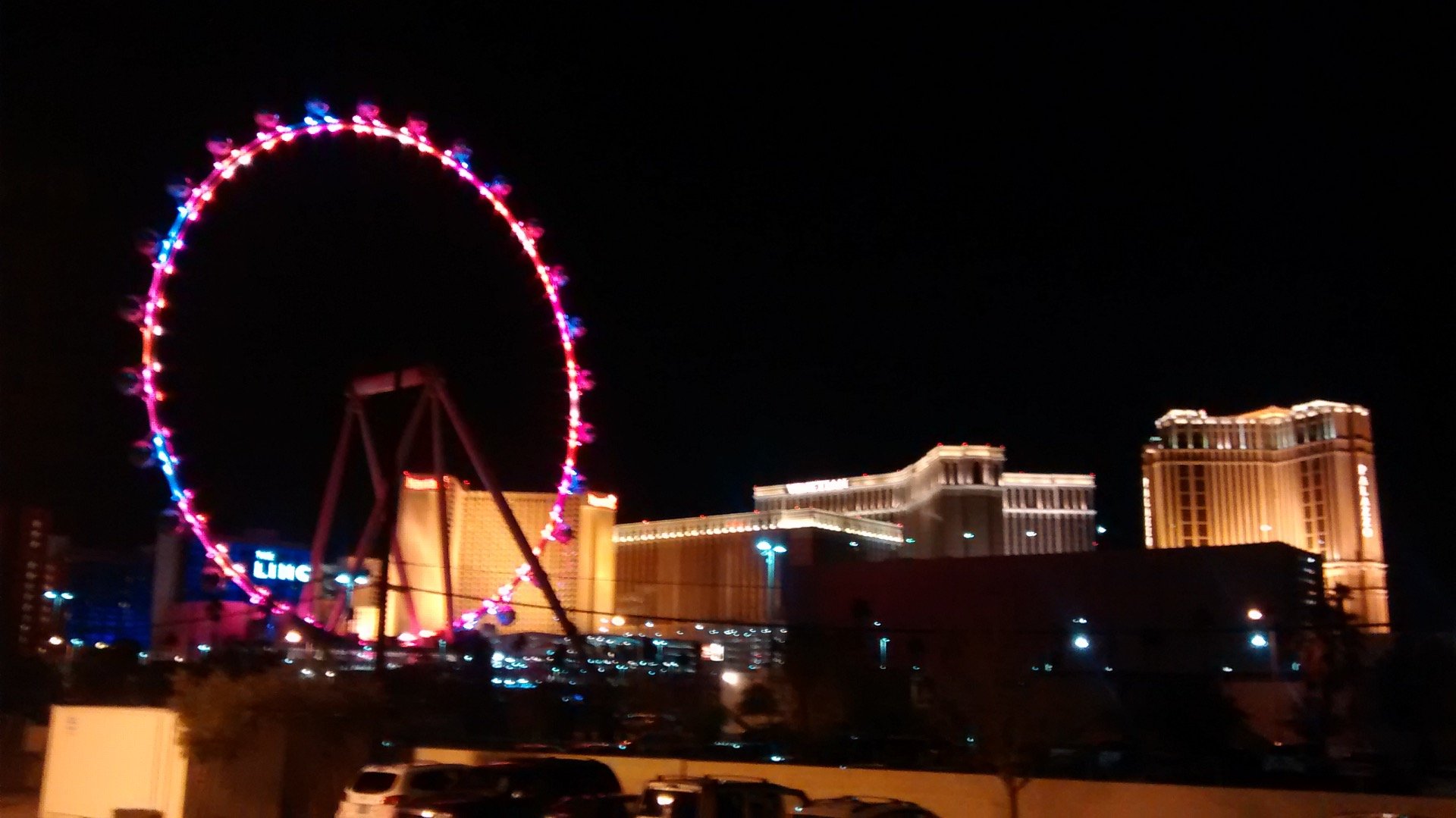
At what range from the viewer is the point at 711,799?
18797 millimetres

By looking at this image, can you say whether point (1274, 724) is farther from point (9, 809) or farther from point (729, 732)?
point (9, 809)

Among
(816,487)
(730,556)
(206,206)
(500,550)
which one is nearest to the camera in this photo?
(206,206)

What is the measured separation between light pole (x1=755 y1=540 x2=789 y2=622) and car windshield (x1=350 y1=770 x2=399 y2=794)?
350 ft

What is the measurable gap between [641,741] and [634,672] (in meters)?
21.3

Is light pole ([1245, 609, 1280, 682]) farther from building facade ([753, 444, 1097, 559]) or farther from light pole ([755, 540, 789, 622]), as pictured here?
building facade ([753, 444, 1097, 559])

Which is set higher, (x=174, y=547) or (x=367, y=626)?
(x=174, y=547)

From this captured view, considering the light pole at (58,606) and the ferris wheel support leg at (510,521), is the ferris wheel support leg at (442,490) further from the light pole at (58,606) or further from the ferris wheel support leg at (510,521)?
the light pole at (58,606)

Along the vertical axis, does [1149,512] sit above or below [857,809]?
above

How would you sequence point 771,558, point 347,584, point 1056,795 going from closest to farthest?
point 1056,795, point 347,584, point 771,558

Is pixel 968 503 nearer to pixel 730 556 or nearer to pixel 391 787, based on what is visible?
pixel 730 556

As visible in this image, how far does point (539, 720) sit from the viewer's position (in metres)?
50.2

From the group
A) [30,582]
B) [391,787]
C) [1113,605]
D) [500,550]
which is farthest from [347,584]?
[30,582]

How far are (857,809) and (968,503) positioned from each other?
13427 cm

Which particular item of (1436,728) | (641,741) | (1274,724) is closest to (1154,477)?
(1274,724)
